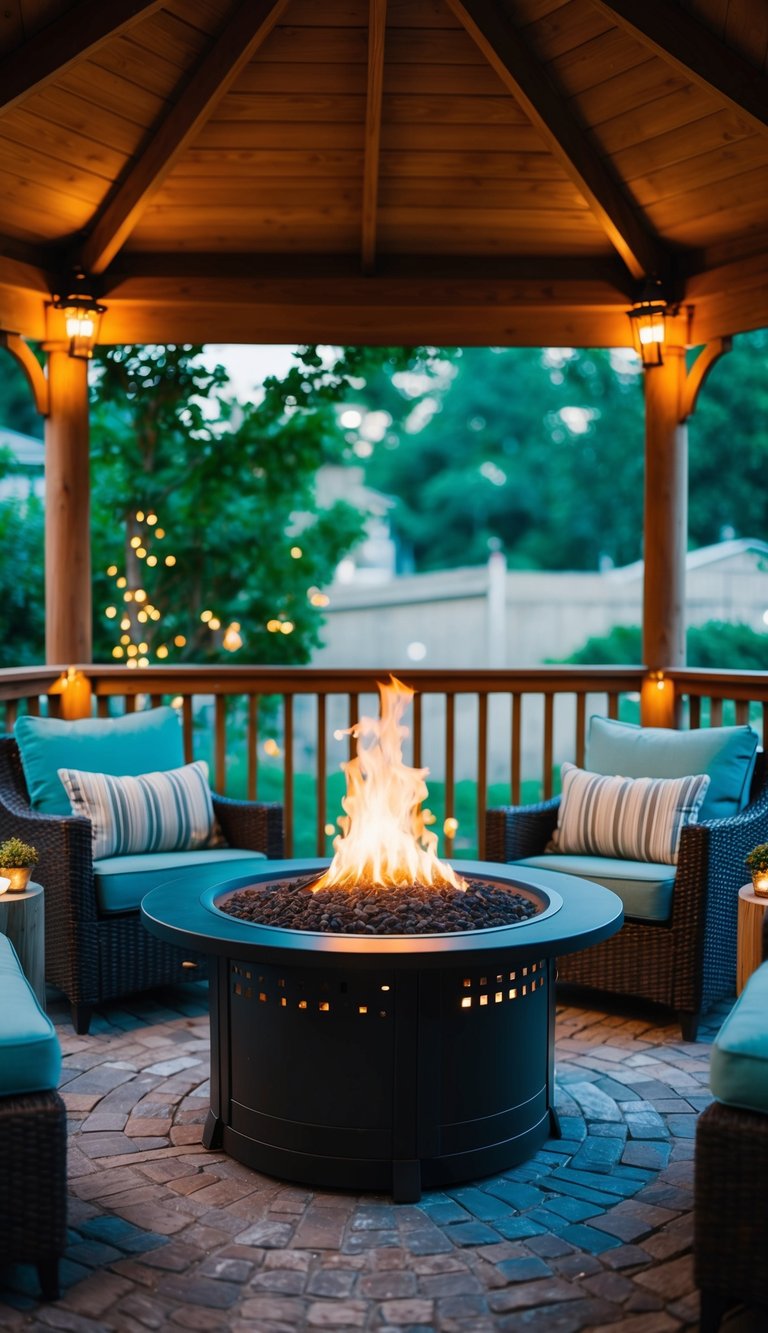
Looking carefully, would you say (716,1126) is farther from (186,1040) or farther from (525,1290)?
(186,1040)

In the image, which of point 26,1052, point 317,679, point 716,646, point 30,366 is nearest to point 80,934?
point 26,1052

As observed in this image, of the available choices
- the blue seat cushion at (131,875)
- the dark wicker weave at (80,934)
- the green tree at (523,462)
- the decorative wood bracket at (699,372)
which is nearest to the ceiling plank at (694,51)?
the decorative wood bracket at (699,372)

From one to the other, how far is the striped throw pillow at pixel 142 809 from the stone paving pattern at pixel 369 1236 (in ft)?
3.04

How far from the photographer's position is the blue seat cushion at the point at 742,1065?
7.41 feet

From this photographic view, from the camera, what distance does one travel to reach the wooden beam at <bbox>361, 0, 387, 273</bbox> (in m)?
4.28

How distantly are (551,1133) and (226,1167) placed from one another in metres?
0.83

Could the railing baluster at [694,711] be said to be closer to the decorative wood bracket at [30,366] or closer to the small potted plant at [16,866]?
the small potted plant at [16,866]

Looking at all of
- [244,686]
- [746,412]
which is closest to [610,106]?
[244,686]

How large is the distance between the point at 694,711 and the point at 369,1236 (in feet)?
10.3

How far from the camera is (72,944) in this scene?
13.0ft

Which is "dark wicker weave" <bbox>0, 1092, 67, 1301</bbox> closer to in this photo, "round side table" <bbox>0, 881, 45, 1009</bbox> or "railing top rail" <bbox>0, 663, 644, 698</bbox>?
"round side table" <bbox>0, 881, 45, 1009</bbox>

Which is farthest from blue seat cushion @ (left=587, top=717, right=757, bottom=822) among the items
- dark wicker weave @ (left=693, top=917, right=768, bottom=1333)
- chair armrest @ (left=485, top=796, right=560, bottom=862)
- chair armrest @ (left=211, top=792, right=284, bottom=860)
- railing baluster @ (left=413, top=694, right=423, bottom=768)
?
dark wicker weave @ (left=693, top=917, right=768, bottom=1333)

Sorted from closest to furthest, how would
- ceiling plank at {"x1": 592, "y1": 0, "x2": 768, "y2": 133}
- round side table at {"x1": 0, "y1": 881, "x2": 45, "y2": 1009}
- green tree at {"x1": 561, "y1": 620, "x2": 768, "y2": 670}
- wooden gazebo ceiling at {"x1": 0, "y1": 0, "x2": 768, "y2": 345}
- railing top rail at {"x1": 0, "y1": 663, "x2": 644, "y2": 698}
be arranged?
round side table at {"x1": 0, "y1": 881, "x2": 45, "y2": 1009} < ceiling plank at {"x1": 592, "y1": 0, "x2": 768, "y2": 133} < wooden gazebo ceiling at {"x1": 0, "y1": 0, "x2": 768, "y2": 345} < railing top rail at {"x1": 0, "y1": 663, "x2": 644, "y2": 698} < green tree at {"x1": 561, "y1": 620, "x2": 768, "y2": 670}

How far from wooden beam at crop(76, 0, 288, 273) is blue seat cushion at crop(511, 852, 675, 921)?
10.1 ft
